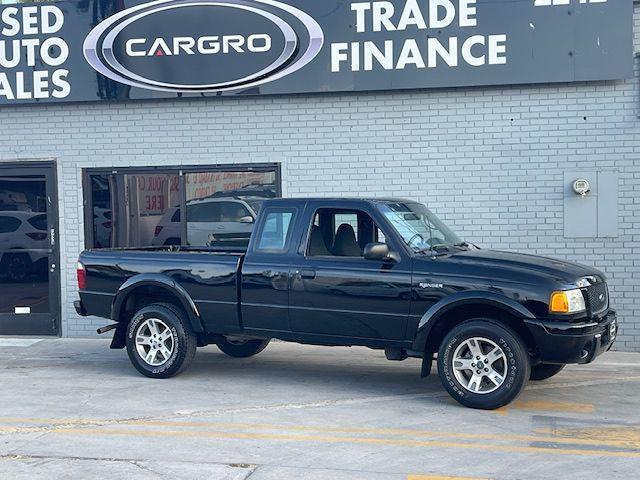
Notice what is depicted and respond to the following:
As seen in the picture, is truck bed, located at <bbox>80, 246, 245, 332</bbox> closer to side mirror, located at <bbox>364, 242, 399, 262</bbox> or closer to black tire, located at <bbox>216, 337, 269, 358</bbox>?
black tire, located at <bbox>216, 337, 269, 358</bbox>

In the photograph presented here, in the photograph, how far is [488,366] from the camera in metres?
8.31

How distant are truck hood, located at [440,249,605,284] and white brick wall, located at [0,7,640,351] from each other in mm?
3193

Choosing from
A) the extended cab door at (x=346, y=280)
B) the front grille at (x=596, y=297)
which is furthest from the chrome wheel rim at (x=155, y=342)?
the front grille at (x=596, y=297)

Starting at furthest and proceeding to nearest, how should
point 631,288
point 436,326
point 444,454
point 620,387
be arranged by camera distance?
point 631,288 < point 620,387 < point 436,326 < point 444,454

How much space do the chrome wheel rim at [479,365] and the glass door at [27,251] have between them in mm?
6954

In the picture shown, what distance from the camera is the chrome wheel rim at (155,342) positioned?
984cm

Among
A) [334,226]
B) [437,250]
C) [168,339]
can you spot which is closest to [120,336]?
[168,339]

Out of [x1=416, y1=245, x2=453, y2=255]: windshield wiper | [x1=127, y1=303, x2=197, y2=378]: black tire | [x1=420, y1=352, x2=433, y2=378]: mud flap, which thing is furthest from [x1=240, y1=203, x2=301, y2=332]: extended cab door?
[x1=420, y1=352, x2=433, y2=378]: mud flap

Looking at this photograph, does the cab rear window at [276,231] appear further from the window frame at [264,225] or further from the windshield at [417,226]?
the windshield at [417,226]

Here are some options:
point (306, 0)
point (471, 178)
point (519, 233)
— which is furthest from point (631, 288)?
point (306, 0)

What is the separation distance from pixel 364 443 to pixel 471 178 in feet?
18.8

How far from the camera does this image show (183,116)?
42.4ft

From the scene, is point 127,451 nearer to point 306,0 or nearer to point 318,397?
point 318,397

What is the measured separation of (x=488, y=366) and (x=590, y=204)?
172 inches
